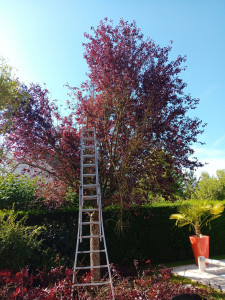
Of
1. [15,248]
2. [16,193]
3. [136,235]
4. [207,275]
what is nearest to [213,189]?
[136,235]

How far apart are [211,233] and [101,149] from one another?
19.2 feet

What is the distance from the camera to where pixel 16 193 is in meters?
8.72

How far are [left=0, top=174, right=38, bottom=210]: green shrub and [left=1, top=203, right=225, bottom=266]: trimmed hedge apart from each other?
1058 millimetres

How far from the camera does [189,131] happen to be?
644 centimetres

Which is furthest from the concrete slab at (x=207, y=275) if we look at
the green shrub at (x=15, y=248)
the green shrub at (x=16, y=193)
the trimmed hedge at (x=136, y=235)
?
the green shrub at (x=16, y=193)

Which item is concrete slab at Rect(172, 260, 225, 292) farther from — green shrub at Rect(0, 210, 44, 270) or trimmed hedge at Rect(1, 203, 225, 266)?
green shrub at Rect(0, 210, 44, 270)

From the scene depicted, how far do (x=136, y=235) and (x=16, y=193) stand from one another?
409 cm

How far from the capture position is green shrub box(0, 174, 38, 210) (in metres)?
8.37

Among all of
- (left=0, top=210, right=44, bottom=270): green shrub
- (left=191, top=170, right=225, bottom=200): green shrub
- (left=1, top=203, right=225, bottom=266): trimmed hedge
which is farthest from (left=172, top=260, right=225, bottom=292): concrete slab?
(left=191, top=170, right=225, bottom=200): green shrub

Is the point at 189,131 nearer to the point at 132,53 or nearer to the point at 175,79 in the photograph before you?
the point at 175,79

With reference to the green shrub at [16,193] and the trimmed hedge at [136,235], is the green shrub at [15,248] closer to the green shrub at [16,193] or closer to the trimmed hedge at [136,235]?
the trimmed hedge at [136,235]

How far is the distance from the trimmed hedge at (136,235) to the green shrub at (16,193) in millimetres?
1058

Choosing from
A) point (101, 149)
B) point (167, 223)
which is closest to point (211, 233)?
point (167, 223)

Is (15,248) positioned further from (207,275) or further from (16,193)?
(207,275)
